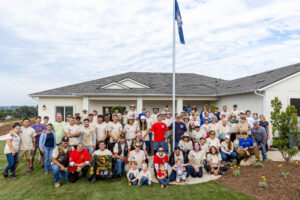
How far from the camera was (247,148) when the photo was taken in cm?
671

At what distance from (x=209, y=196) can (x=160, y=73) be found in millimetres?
14761

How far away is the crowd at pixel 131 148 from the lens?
221 inches

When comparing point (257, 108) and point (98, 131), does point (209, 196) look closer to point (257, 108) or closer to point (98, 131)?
point (98, 131)

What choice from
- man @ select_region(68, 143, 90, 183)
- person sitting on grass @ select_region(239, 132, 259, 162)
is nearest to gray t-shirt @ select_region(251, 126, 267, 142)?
person sitting on grass @ select_region(239, 132, 259, 162)

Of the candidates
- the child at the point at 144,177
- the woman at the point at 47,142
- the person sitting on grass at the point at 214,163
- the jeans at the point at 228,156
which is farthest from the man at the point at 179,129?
the woman at the point at 47,142

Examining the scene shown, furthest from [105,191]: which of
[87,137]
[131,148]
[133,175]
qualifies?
[87,137]

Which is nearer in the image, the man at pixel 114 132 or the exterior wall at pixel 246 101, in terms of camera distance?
the man at pixel 114 132

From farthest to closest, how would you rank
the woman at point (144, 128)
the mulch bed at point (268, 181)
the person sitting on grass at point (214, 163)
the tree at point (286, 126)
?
the woman at point (144, 128) < the tree at point (286, 126) < the person sitting on grass at point (214, 163) < the mulch bed at point (268, 181)

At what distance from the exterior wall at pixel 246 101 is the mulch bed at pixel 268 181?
13.3 feet

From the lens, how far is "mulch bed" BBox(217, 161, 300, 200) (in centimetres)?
466

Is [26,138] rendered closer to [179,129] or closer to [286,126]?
[179,129]

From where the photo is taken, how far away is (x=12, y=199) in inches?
181

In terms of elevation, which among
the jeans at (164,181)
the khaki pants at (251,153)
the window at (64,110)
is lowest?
the jeans at (164,181)

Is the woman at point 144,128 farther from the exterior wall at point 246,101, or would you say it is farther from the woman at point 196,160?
the exterior wall at point 246,101
